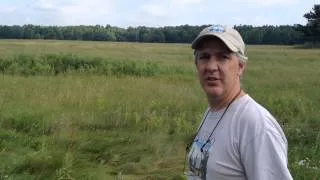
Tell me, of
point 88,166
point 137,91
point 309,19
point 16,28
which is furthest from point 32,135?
point 16,28

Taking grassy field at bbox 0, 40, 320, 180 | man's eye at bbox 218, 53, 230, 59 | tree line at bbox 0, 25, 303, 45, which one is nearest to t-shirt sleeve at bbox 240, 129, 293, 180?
man's eye at bbox 218, 53, 230, 59

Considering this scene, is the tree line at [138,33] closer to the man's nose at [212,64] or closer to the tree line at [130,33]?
the tree line at [130,33]

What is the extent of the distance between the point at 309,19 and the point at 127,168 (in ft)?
223

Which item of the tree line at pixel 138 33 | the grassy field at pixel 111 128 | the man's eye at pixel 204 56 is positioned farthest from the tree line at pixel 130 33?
the man's eye at pixel 204 56

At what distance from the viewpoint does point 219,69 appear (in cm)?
209

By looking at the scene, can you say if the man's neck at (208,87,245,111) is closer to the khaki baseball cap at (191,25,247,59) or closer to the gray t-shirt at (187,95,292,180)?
the gray t-shirt at (187,95,292,180)

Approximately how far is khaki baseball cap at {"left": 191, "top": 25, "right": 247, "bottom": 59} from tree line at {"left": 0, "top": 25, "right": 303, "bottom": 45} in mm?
106600

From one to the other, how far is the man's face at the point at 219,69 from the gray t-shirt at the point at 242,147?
73 mm

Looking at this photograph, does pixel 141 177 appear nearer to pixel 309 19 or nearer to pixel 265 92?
pixel 265 92

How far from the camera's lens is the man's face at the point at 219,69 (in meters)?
2.09

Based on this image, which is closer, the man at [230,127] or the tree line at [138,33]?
the man at [230,127]

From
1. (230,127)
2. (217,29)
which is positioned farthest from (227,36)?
(230,127)

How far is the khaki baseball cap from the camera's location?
6.66ft

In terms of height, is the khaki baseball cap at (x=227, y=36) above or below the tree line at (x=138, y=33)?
above
